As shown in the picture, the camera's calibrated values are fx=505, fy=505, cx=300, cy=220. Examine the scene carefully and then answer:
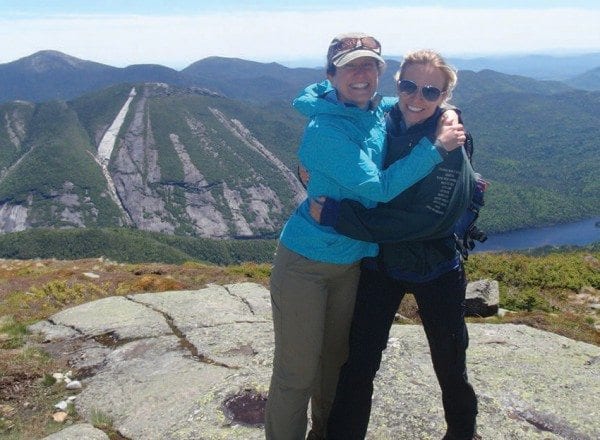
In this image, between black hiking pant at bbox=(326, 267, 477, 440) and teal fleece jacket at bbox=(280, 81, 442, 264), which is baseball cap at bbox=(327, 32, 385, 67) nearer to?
teal fleece jacket at bbox=(280, 81, 442, 264)

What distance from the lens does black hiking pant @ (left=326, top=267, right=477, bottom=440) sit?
229 inches

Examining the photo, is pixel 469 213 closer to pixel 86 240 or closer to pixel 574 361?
pixel 574 361

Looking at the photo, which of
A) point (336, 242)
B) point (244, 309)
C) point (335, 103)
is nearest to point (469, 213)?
point (336, 242)

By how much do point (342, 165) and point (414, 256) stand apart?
4.39 feet

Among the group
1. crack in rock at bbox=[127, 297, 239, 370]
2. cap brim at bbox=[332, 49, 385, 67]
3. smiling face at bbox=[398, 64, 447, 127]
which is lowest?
crack in rock at bbox=[127, 297, 239, 370]

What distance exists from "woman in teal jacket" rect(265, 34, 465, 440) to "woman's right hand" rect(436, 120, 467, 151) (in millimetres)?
11

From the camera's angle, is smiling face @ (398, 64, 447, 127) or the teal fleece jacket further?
smiling face @ (398, 64, 447, 127)

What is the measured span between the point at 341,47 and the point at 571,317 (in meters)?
12.6

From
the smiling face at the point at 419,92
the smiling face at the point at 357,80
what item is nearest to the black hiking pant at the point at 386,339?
the smiling face at the point at 419,92

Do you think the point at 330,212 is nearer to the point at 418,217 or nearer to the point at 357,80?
the point at 418,217

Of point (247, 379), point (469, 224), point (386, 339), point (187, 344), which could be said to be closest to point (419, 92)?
point (469, 224)

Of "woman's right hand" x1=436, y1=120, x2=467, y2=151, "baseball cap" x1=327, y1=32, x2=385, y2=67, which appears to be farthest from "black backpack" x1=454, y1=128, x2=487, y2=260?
"baseball cap" x1=327, y1=32, x2=385, y2=67

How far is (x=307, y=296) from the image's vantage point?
223 inches

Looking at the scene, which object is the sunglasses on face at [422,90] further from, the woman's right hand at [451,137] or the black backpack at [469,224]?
the black backpack at [469,224]
